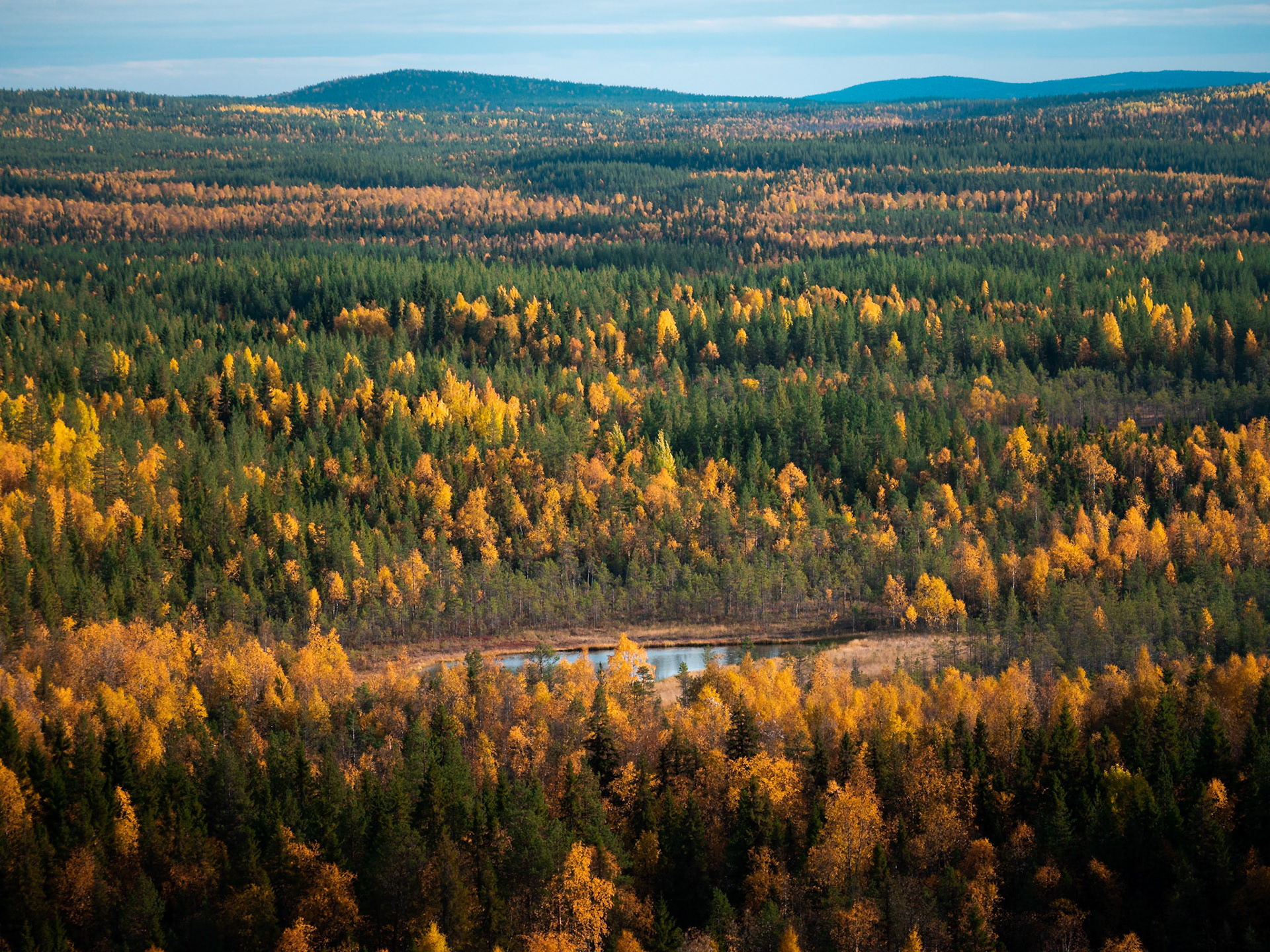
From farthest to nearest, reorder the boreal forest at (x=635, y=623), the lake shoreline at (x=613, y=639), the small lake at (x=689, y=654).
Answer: the lake shoreline at (x=613, y=639)
the small lake at (x=689, y=654)
the boreal forest at (x=635, y=623)

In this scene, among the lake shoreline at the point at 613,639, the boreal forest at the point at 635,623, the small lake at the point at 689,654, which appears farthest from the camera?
the lake shoreline at the point at 613,639

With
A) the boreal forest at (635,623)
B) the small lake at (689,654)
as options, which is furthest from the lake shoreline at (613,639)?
the boreal forest at (635,623)

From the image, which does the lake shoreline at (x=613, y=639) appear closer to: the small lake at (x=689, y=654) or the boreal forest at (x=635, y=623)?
the small lake at (x=689, y=654)

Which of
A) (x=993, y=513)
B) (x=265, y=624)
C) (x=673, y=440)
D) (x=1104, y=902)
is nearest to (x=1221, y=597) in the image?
(x=993, y=513)

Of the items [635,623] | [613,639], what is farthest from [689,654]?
[635,623]

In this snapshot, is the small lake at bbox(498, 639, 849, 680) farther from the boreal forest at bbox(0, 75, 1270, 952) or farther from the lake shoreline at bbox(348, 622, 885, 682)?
the boreal forest at bbox(0, 75, 1270, 952)

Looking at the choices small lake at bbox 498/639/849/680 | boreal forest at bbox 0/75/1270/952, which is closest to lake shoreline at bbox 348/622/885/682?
small lake at bbox 498/639/849/680

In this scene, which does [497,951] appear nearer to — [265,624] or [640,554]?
[265,624]
